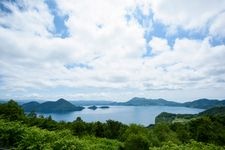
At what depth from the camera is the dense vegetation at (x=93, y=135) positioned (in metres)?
11.1

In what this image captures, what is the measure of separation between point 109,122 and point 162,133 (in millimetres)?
12461

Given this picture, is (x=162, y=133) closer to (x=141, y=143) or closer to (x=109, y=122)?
(x=109, y=122)

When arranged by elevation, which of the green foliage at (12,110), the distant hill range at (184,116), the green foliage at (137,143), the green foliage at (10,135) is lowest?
the green foliage at (137,143)

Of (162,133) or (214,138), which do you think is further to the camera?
(214,138)

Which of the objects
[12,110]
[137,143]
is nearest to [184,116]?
[12,110]

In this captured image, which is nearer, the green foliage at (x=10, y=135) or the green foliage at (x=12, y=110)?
the green foliage at (x=10, y=135)

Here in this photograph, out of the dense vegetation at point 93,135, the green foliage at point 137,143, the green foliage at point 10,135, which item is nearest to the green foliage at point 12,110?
the dense vegetation at point 93,135

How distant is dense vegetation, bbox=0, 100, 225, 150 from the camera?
11.1m

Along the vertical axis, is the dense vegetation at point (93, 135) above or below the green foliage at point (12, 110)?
below

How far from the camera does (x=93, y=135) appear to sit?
1513 inches

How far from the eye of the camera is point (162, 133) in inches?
1452

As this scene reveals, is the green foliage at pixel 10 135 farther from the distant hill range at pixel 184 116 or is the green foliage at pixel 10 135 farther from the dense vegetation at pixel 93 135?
the distant hill range at pixel 184 116

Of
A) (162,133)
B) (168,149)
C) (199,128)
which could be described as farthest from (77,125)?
(168,149)

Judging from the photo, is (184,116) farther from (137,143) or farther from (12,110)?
(137,143)
